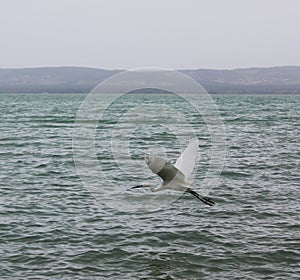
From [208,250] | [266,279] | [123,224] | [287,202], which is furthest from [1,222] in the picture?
[287,202]

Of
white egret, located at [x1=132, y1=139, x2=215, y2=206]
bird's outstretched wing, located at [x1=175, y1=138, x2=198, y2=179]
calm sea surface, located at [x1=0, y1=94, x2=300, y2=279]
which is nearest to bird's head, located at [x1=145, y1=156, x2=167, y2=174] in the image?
white egret, located at [x1=132, y1=139, x2=215, y2=206]

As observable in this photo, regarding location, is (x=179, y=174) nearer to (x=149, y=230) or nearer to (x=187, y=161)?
(x=187, y=161)

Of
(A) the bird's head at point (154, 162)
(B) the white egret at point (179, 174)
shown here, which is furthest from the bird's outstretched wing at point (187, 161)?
(A) the bird's head at point (154, 162)

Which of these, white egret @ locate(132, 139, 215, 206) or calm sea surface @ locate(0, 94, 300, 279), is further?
calm sea surface @ locate(0, 94, 300, 279)

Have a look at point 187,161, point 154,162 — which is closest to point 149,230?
point 187,161

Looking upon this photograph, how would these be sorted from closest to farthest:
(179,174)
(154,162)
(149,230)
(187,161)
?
(154,162), (179,174), (187,161), (149,230)

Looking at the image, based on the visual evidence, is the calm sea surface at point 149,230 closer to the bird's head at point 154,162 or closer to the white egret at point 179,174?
the white egret at point 179,174

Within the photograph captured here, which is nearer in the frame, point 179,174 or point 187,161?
point 179,174

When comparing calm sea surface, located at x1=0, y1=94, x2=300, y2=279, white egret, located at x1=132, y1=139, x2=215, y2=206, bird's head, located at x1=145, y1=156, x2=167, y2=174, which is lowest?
calm sea surface, located at x1=0, y1=94, x2=300, y2=279

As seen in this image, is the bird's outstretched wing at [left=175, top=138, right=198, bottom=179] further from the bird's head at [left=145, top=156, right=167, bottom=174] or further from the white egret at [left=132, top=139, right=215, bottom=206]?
the bird's head at [left=145, top=156, right=167, bottom=174]

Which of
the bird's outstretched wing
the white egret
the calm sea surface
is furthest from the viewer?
the calm sea surface

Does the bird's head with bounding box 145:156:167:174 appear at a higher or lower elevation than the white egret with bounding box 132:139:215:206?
higher

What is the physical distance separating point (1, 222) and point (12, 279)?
5209 mm

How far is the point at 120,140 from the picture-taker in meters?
50.0
